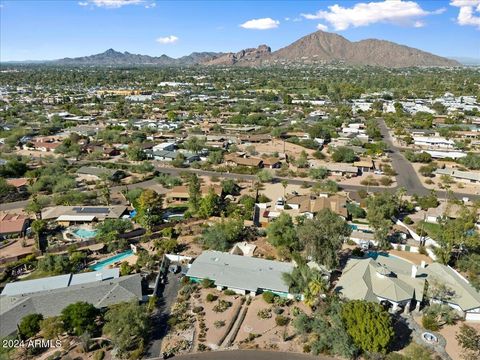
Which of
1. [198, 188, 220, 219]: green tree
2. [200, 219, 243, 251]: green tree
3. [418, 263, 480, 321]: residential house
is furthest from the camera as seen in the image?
[198, 188, 220, 219]: green tree

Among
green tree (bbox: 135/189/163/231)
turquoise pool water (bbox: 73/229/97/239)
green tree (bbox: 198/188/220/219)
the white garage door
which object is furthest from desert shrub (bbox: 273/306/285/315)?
turquoise pool water (bbox: 73/229/97/239)

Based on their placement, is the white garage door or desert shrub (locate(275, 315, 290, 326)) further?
the white garage door

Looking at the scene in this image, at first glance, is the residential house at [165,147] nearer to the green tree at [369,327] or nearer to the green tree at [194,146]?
the green tree at [194,146]

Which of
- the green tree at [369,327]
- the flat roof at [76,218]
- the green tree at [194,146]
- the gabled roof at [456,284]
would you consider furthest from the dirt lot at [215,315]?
the green tree at [194,146]

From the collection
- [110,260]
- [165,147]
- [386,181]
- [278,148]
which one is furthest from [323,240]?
[165,147]

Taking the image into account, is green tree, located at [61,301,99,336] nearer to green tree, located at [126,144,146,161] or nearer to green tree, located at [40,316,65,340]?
green tree, located at [40,316,65,340]

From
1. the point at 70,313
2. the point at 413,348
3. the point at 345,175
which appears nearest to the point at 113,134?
the point at 345,175

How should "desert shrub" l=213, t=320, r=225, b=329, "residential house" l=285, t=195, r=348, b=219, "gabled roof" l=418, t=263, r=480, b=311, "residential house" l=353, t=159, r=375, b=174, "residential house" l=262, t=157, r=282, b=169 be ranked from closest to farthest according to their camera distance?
1. "desert shrub" l=213, t=320, r=225, b=329
2. "gabled roof" l=418, t=263, r=480, b=311
3. "residential house" l=285, t=195, r=348, b=219
4. "residential house" l=353, t=159, r=375, b=174
5. "residential house" l=262, t=157, r=282, b=169
